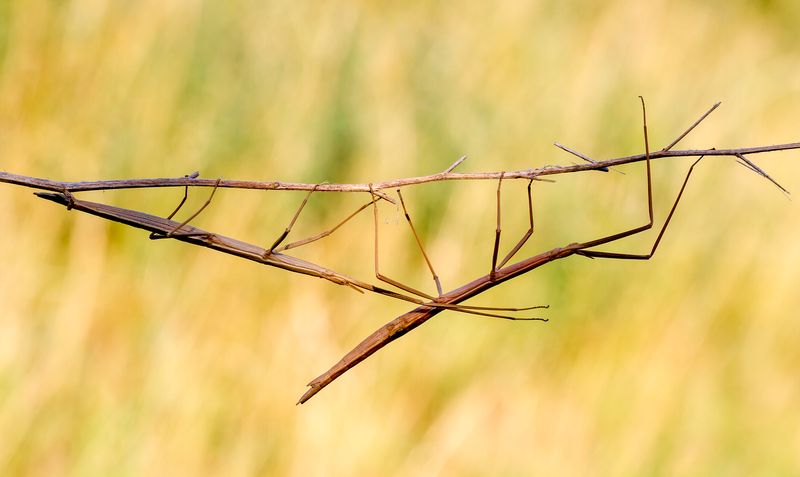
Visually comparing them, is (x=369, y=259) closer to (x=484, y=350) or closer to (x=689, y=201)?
(x=484, y=350)

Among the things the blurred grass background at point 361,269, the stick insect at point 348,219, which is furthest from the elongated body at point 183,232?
the blurred grass background at point 361,269

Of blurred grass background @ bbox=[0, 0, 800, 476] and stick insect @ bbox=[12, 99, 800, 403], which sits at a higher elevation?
blurred grass background @ bbox=[0, 0, 800, 476]

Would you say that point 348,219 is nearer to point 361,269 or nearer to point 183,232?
point 183,232

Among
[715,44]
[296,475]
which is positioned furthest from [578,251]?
[715,44]

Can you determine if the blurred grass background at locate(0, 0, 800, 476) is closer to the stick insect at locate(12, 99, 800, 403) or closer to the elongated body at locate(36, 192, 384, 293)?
the stick insect at locate(12, 99, 800, 403)

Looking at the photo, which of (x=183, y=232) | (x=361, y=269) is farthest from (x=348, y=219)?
(x=361, y=269)

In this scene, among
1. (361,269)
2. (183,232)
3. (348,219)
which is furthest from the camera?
(361,269)

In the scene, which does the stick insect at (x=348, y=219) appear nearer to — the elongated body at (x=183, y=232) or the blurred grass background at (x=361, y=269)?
the elongated body at (x=183, y=232)

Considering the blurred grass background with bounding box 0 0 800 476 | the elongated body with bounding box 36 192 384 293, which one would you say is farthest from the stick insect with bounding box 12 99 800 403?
the blurred grass background with bounding box 0 0 800 476

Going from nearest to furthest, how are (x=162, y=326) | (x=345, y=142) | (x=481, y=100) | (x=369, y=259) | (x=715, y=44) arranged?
(x=162, y=326)
(x=369, y=259)
(x=345, y=142)
(x=481, y=100)
(x=715, y=44)
